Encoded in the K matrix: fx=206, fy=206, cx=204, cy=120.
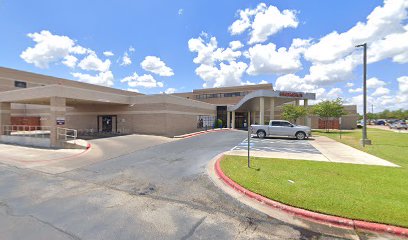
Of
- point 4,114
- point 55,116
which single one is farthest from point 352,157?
point 4,114

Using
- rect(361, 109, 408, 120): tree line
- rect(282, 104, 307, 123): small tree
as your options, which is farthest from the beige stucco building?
rect(361, 109, 408, 120): tree line

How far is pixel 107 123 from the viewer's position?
2492 cm

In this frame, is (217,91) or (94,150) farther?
(217,91)

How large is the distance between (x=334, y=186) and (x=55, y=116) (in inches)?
729

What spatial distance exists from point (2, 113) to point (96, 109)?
8542mm

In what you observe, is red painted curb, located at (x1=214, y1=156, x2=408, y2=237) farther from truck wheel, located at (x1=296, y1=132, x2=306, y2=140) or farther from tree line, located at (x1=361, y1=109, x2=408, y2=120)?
tree line, located at (x1=361, y1=109, x2=408, y2=120)

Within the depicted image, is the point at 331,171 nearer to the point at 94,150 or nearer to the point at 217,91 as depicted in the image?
the point at 94,150

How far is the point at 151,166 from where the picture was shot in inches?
391

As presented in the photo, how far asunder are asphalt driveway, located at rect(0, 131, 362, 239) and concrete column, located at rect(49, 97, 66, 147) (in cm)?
783

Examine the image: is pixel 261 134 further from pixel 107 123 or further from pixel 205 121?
pixel 107 123

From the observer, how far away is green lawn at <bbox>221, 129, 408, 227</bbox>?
4.75 meters

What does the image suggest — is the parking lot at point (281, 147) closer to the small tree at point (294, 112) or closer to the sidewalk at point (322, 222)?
the sidewalk at point (322, 222)

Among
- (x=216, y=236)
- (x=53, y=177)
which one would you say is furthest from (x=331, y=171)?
(x=53, y=177)

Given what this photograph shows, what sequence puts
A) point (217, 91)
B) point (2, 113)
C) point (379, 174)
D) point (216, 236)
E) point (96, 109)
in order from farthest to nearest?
point (217, 91) → point (96, 109) → point (2, 113) → point (379, 174) → point (216, 236)
